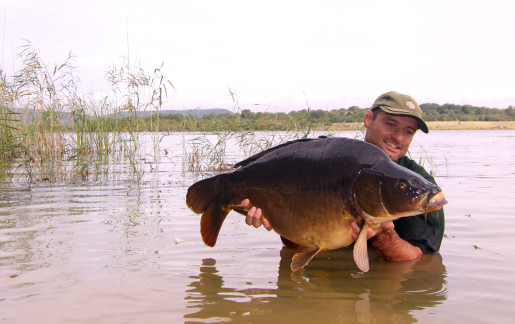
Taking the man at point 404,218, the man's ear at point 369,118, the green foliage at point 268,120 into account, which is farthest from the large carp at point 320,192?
the green foliage at point 268,120

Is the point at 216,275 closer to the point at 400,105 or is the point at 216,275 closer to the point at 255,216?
the point at 255,216

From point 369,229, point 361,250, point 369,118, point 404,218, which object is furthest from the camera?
point 369,118

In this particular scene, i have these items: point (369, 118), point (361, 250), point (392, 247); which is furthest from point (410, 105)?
point (361, 250)

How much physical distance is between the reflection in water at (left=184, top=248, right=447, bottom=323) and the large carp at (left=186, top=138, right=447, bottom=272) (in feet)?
0.73

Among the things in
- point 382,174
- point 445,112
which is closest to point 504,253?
point 382,174

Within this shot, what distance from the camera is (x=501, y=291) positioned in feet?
9.70

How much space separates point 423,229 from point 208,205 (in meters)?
1.69

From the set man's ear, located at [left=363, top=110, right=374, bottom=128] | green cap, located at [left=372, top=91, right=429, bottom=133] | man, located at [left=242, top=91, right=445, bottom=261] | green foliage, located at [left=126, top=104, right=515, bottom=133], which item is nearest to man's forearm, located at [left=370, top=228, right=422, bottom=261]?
man, located at [left=242, top=91, right=445, bottom=261]

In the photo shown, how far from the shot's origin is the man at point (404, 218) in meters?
3.46

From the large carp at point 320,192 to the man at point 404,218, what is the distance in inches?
5.8

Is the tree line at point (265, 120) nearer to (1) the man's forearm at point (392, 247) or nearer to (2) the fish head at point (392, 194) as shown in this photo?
(1) the man's forearm at point (392, 247)

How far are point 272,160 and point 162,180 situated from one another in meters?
5.64

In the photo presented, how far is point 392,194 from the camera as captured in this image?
2719 millimetres

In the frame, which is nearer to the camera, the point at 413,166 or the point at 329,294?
the point at 329,294
